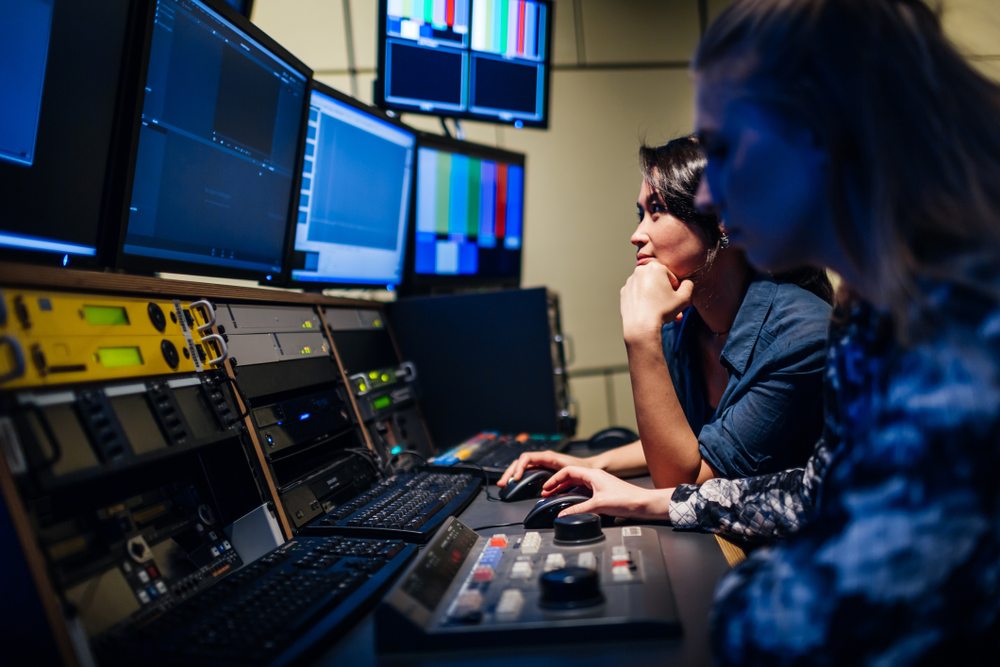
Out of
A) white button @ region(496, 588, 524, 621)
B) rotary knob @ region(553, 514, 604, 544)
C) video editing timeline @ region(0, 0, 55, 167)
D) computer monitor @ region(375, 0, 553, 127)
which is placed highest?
computer monitor @ region(375, 0, 553, 127)

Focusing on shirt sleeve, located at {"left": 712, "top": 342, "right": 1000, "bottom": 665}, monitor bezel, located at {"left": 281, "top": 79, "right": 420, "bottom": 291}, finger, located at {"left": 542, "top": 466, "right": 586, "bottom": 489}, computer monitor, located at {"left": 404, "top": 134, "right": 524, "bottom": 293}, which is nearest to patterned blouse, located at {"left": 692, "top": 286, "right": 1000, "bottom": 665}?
shirt sleeve, located at {"left": 712, "top": 342, "right": 1000, "bottom": 665}

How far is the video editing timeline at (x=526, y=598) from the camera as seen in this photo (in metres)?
0.67

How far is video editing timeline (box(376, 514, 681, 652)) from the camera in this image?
67 cm

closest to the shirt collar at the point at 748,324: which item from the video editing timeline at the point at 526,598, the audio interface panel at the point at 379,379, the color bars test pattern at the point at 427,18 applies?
the video editing timeline at the point at 526,598

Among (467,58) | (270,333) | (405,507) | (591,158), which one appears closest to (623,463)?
(405,507)

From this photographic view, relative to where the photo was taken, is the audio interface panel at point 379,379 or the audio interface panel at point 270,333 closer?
the audio interface panel at point 270,333

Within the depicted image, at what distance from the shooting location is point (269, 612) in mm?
740

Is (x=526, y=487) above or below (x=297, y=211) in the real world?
below

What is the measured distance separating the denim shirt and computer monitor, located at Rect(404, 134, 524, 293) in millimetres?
1057

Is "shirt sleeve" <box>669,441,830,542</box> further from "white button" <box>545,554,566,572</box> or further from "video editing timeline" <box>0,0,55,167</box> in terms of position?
"video editing timeline" <box>0,0,55,167</box>

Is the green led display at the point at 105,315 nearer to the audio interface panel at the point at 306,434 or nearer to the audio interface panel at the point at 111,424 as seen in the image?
the audio interface panel at the point at 111,424

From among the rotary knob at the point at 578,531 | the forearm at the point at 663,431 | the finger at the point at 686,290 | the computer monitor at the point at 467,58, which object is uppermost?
the computer monitor at the point at 467,58

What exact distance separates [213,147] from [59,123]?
0.28 m

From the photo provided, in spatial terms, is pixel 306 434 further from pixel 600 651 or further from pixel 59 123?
pixel 600 651
